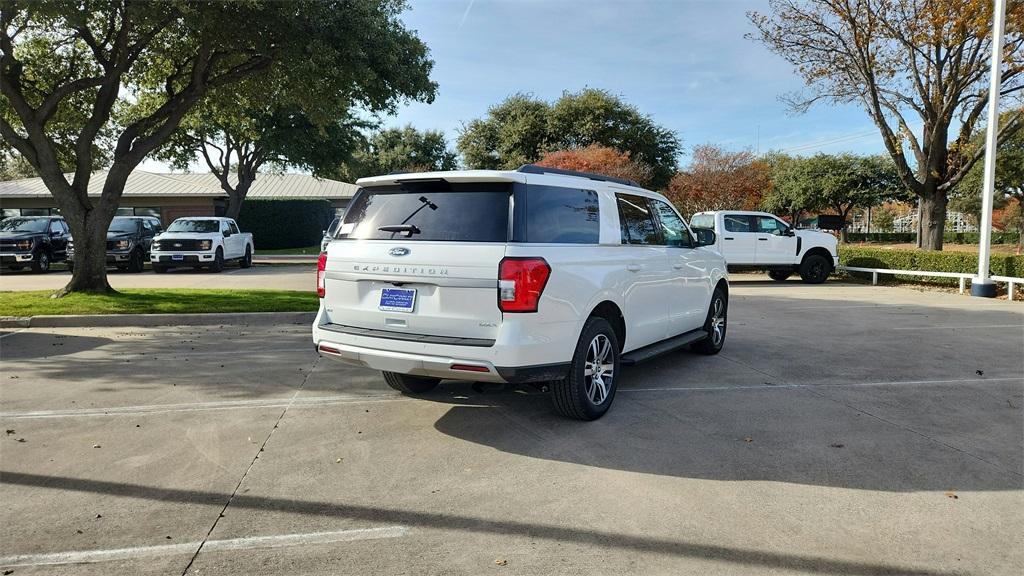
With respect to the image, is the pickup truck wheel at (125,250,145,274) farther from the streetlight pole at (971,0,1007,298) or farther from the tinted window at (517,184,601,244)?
the streetlight pole at (971,0,1007,298)

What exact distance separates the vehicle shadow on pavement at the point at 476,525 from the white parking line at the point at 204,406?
54.9 inches

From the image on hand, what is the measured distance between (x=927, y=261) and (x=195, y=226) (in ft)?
72.4

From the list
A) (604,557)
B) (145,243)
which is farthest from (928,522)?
(145,243)

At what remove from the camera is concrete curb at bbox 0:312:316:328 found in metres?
10.2

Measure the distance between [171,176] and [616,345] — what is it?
43318 millimetres

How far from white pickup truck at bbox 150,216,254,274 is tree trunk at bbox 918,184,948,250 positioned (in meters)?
22.8

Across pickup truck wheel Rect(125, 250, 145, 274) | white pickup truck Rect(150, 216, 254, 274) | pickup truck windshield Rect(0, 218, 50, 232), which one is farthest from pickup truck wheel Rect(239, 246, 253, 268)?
pickup truck windshield Rect(0, 218, 50, 232)

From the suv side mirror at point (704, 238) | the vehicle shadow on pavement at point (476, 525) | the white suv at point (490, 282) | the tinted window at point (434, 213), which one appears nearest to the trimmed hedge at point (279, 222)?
the suv side mirror at point (704, 238)

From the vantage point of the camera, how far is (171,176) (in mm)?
42062

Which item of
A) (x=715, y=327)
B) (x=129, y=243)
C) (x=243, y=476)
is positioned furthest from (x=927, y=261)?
(x=129, y=243)

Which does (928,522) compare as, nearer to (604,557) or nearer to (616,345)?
(604,557)

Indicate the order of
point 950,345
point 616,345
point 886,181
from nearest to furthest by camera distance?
point 616,345, point 950,345, point 886,181

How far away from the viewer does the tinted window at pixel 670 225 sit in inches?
272

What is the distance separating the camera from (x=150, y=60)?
52.6 feet
